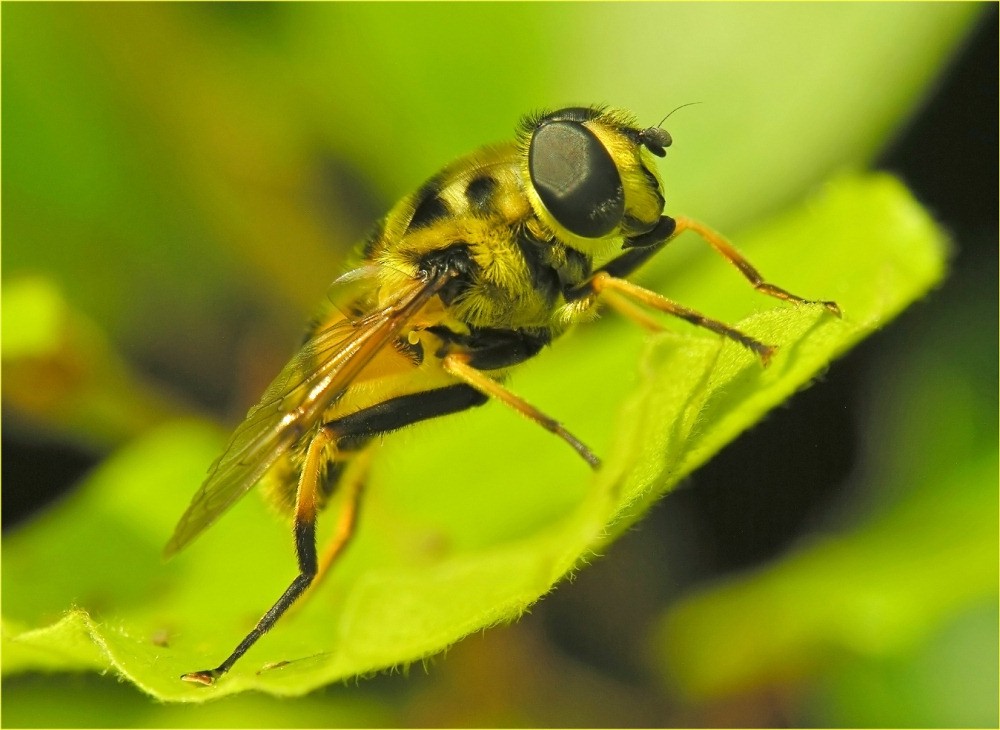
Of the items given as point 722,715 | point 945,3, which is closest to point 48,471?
point 722,715

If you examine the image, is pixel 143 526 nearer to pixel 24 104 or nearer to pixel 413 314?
pixel 413 314

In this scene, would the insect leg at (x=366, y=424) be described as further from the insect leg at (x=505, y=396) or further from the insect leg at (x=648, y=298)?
the insect leg at (x=648, y=298)

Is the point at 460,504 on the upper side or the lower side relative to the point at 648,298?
lower

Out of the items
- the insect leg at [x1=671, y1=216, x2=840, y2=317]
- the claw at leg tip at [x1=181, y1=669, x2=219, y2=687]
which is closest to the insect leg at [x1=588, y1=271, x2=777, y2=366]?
the insect leg at [x1=671, y1=216, x2=840, y2=317]

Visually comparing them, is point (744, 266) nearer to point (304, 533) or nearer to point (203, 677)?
point (304, 533)

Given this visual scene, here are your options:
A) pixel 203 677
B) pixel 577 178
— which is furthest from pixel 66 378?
pixel 577 178

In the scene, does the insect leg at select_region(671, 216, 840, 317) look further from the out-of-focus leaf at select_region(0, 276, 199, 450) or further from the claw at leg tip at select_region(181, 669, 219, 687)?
the out-of-focus leaf at select_region(0, 276, 199, 450)

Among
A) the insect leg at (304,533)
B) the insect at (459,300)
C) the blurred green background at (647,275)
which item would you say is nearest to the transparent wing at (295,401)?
the insect at (459,300)
